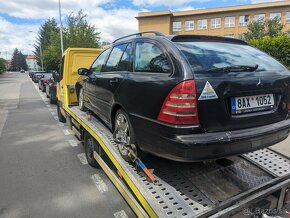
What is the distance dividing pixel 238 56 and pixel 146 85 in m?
1.06

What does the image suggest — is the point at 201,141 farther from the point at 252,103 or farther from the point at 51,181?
the point at 51,181

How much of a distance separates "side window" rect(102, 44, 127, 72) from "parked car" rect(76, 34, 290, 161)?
1.22 ft

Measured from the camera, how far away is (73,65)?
21.8 feet

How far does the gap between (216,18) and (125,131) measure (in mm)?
55808

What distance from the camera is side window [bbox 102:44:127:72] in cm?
370

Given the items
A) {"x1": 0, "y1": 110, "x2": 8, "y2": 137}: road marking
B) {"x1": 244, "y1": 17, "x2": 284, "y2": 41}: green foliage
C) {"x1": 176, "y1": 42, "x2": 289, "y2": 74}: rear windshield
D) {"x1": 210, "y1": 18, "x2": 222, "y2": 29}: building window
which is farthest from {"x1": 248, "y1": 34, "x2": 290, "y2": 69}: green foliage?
{"x1": 210, "y1": 18, "x2": 222, "y2": 29}: building window

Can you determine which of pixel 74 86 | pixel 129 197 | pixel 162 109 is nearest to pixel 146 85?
pixel 162 109

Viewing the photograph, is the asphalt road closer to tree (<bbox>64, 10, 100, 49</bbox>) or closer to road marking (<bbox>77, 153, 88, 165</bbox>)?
road marking (<bbox>77, 153, 88, 165</bbox>)

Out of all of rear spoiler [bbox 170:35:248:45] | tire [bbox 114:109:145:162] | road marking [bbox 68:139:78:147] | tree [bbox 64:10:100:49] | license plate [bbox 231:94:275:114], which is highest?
tree [bbox 64:10:100:49]

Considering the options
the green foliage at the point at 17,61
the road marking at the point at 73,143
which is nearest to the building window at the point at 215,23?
the road marking at the point at 73,143

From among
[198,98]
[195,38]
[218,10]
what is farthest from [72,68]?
[218,10]

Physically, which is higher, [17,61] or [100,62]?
[17,61]

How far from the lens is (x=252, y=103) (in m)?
2.65

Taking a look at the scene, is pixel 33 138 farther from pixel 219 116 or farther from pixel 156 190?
pixel 219 116
